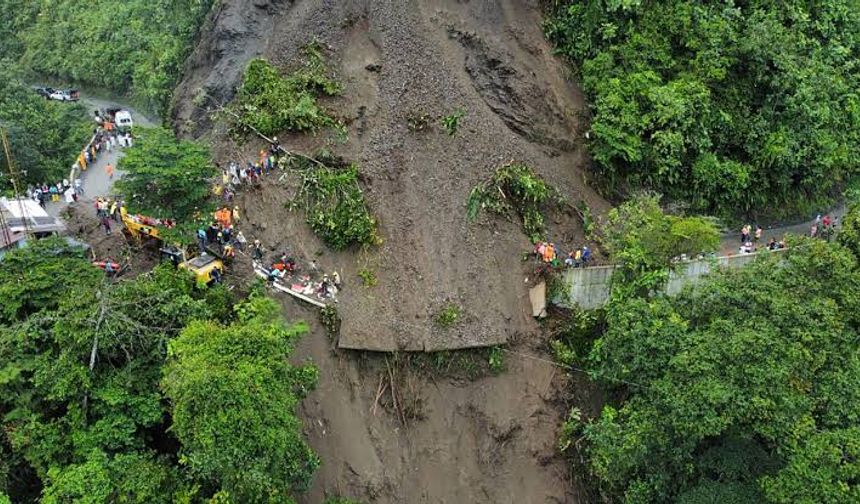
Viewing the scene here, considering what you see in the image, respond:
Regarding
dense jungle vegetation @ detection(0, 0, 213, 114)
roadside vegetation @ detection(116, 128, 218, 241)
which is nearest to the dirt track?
roadside vegetation @ detection(116, 128, 218, 241)

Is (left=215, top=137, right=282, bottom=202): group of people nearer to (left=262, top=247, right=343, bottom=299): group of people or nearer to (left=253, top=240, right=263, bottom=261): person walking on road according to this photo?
(left=253, top=240, right=263, bottom=261): person walking on road

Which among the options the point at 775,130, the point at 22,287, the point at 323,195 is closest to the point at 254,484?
the point at 22,287

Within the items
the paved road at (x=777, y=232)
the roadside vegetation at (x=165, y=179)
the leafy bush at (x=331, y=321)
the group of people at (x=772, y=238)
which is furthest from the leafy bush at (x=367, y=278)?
the group of people at (x=772, y=238)

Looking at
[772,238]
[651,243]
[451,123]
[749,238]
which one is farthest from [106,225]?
[772,238]

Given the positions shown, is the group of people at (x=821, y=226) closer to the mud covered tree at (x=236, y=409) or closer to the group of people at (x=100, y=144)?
the mud covered tree at (x=236, y=409)

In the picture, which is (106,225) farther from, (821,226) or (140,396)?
(821,226)

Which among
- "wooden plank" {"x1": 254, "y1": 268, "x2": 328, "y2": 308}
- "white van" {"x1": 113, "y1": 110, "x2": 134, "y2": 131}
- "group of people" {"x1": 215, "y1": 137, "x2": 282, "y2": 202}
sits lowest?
"white van" {"x1": 113, "y1": 110, "x2": 134, "y2": 131}
